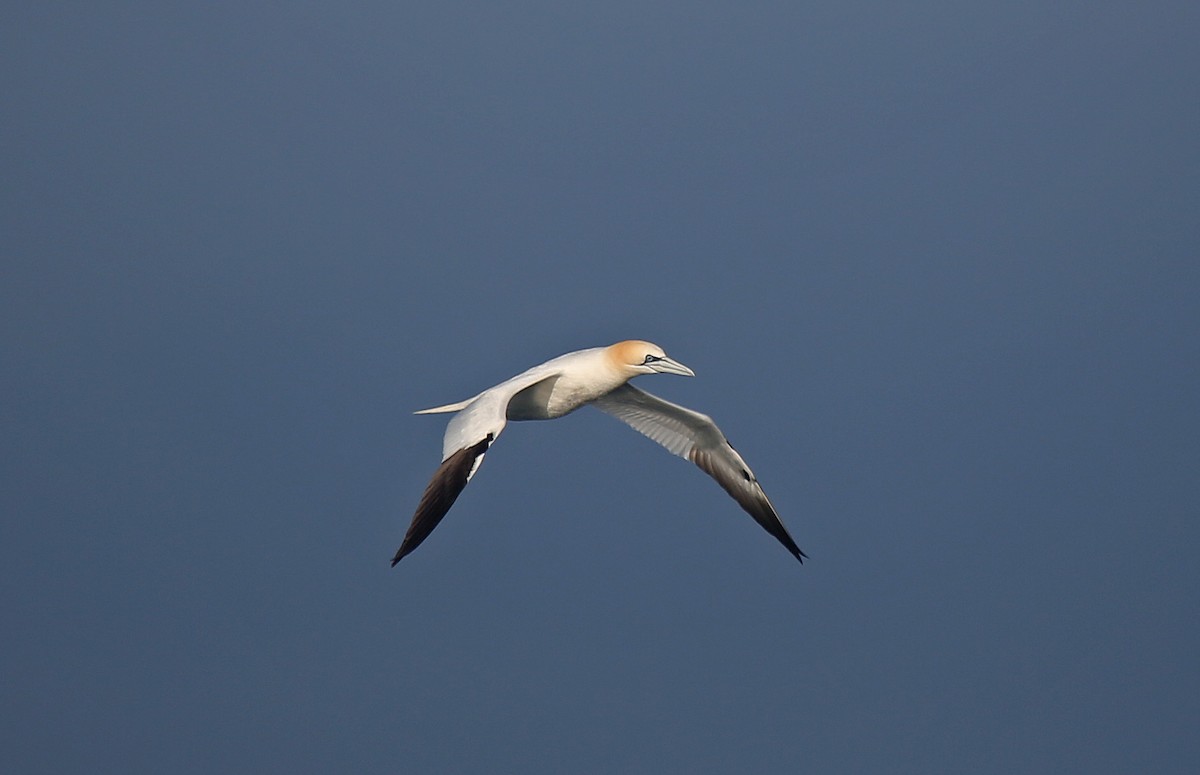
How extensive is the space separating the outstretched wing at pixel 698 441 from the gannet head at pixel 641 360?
1.49 m

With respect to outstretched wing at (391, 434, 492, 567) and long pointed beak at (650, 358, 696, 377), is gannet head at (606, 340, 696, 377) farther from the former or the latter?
outstretched wing at (391, 434, 492, 567)

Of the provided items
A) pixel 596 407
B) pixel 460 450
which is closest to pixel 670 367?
pixel 596 407

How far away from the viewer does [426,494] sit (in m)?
13.3

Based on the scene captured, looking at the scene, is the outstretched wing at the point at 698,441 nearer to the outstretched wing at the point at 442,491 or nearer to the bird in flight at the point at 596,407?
the bird in flight at the point at 596,407

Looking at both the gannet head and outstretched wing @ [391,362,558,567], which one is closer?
outstretched wing @ [391,362,558,567]

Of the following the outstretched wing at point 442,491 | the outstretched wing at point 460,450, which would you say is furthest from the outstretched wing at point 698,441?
the outstretched wing at point 442,491

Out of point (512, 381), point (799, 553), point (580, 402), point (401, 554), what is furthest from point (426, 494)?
point (799, 553)

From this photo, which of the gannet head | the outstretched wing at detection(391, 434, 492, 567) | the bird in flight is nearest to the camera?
the outstretched wing at detection(391, 434, 492, 567)

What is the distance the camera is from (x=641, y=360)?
55.7ft

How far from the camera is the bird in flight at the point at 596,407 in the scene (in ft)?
44.9

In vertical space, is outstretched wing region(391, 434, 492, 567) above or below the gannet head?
below

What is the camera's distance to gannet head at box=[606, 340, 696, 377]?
17.0 m

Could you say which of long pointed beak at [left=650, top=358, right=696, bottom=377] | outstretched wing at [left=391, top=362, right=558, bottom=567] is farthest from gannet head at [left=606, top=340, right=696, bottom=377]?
outstretched wing at [left=391, top=362, right=558, bottom=567]

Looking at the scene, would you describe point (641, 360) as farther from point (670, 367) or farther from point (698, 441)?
point (698, 441)
